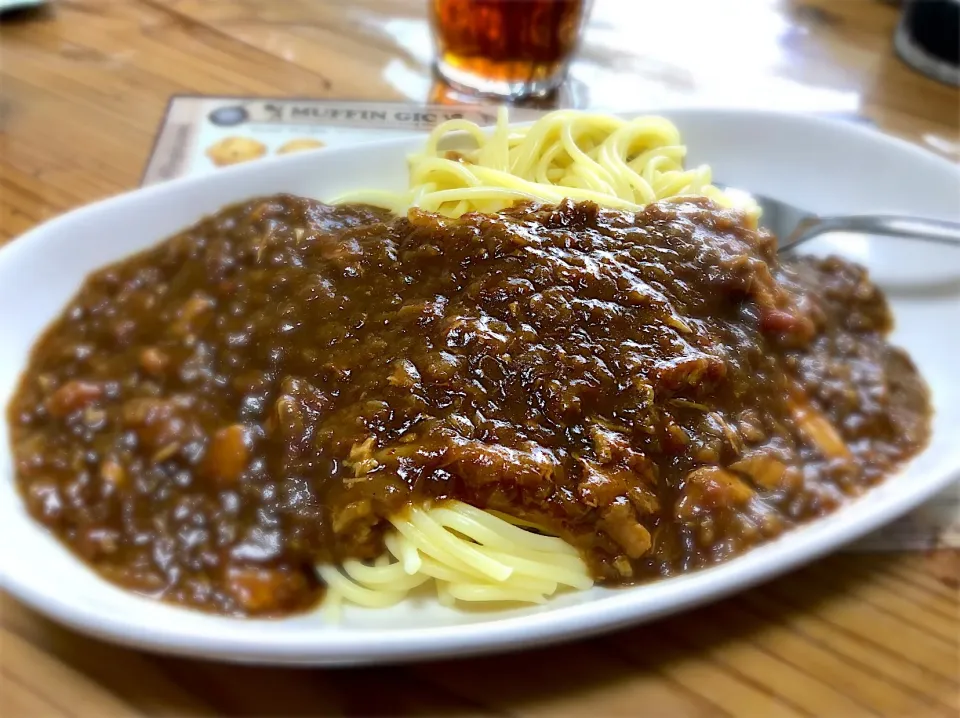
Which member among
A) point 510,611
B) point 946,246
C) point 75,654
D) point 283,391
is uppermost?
point 946,246

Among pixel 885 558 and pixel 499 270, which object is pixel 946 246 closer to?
pixel 885 558

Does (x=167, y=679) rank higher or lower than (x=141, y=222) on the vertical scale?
lower

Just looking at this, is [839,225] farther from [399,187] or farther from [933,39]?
[933,39]

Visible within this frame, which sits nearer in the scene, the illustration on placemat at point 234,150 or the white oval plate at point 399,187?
the white oval plate at point 399,187

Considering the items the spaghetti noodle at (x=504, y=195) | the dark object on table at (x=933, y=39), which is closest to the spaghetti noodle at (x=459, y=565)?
the spaghetti noodle at (x=504, y=195)

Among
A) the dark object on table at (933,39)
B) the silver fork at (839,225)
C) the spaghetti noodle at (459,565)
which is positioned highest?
the dark object on table at (933,39)

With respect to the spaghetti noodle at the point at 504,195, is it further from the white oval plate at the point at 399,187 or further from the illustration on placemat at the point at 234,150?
the illustration on placemat at the point at 234,150

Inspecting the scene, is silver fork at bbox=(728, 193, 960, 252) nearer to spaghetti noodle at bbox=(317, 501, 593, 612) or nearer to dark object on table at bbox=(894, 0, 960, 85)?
spaghetti noodle at bbox=(317, 501, 593, 612)

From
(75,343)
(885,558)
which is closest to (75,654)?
(75,343)
